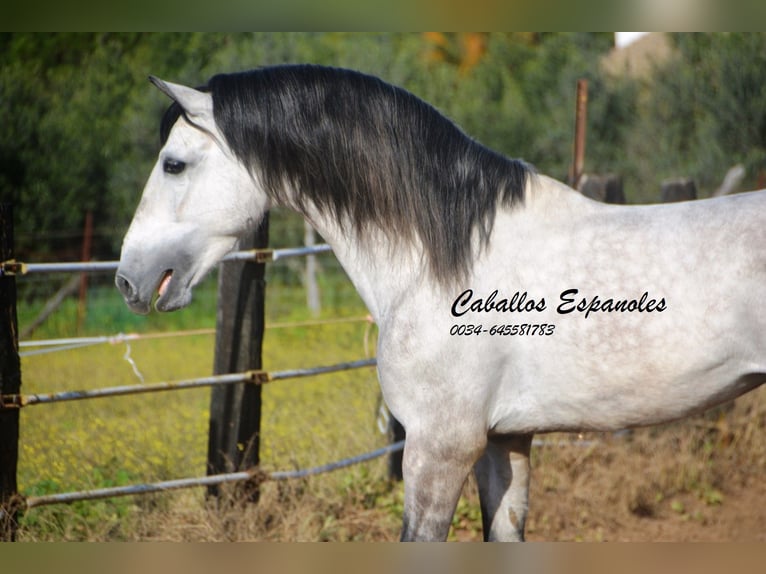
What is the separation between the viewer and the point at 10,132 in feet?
32.0

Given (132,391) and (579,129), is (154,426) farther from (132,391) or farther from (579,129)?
(579,129)

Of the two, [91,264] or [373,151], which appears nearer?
[373,151]

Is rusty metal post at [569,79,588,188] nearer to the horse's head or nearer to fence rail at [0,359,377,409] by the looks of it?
fence rail at [0,359,377,409]

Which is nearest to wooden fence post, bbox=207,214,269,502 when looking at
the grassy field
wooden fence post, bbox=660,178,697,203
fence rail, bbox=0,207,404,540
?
fence rail, bbox=0,207,404,540

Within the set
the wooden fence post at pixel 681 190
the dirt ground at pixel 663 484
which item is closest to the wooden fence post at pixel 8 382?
the dirt ground at pixel 663 484

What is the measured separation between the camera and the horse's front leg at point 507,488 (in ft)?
8.05

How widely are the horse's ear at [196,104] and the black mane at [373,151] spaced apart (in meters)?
0.03

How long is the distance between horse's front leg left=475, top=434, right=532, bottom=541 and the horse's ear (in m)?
1.25

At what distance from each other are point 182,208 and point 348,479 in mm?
1976

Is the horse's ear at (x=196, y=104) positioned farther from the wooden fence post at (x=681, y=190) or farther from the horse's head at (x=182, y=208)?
the wooden fence post at (x=681, y=190)

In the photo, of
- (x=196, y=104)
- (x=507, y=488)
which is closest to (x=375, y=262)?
(x=196, y=104)

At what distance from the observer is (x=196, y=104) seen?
2297 mm
